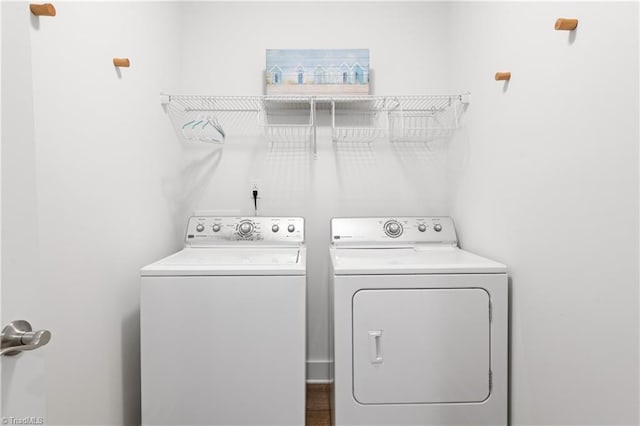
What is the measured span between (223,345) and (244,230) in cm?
79

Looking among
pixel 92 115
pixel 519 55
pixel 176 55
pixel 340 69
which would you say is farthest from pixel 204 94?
pixel 519 55

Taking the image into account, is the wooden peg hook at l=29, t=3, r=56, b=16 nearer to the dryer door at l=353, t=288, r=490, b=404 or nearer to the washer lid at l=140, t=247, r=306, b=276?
the washer lid at l=140, t=247, r=306, b=276

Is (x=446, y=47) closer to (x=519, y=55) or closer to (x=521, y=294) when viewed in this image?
(x=519, y=55)

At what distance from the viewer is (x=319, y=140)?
225 cm

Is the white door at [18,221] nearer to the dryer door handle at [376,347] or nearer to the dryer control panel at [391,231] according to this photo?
the dryer door handle at [376,347]

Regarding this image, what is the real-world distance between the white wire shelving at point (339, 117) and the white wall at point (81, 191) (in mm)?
419

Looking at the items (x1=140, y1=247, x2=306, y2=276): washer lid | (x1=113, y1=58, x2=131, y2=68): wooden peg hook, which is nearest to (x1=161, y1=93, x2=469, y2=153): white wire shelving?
(x1=113, y1=58, x2=131, y2=68): wooden peg hook

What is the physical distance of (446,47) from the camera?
2.24 metres

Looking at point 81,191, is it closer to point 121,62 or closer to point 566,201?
point 121,62

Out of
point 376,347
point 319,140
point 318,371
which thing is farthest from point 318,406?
point 319,140

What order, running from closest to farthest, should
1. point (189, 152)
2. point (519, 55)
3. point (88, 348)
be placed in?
point (88, 348) → point (519, 55) → point (189, 152)

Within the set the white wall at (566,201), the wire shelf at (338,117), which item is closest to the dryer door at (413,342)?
the white wall at (566,201)

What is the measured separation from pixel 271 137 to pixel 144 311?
4.30ft

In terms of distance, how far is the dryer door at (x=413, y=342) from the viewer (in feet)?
4.48
